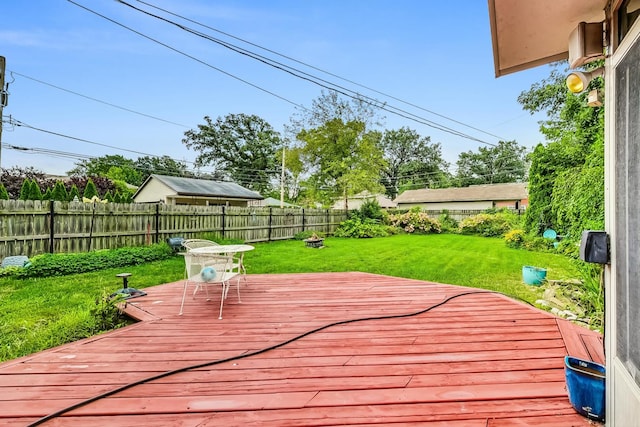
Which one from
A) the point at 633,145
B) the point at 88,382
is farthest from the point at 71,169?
the point at 633,145

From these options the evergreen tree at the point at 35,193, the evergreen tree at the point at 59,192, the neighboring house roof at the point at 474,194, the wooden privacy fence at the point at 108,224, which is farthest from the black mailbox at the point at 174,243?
the neighboring house roof at the point at 474,194

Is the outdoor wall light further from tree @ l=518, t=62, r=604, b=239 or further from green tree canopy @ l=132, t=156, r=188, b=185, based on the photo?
→ green tree canopy @ l=132, t=156, r=188, b=185

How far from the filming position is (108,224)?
726cm

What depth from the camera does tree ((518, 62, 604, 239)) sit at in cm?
432

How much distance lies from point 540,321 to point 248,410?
279cm

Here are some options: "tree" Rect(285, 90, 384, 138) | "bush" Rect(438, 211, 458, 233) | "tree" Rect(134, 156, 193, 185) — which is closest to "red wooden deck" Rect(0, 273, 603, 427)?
"bush" Rect(438, 211, 458, 233)

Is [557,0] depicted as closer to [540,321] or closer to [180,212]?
[540,321]

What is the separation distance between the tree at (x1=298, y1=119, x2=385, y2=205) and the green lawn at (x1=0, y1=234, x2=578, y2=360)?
6.82m

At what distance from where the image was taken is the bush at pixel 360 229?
13688mm

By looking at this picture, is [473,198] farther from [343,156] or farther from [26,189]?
[26,189]

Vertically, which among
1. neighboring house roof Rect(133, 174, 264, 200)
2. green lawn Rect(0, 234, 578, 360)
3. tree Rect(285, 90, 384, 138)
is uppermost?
tree Rect(285, 90, 384, 138)

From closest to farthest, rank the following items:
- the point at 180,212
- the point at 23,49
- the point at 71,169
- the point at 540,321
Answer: the point at 540,321 → the point at 180,212 → the point at 23,49 → the point at 71,169

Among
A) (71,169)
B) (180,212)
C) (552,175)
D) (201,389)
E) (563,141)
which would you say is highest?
(71,169)

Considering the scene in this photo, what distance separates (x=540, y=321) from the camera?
2.93 metres
